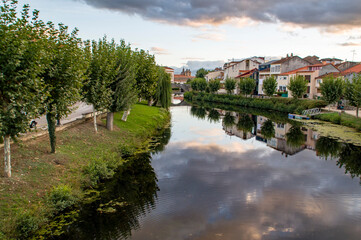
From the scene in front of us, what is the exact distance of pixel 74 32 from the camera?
63.2 feet

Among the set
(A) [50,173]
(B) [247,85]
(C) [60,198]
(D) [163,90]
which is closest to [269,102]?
(B) [247,85]

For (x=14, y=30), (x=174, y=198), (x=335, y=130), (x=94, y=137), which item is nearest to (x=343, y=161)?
(x=335, y=130)

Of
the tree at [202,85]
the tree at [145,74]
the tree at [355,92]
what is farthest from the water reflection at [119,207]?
the tree at [202,85]

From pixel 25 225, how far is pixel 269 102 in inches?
2521

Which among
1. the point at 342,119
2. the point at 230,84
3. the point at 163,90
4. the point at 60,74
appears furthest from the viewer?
the point at 230,84

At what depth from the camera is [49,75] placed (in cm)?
1670

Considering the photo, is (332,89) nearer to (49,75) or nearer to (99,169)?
(99,169)

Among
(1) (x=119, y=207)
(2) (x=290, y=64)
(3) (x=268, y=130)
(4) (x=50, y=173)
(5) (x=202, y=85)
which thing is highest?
(2) (x=290, y=64)

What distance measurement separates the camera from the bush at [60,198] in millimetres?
13750

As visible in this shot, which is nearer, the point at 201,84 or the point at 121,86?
the point at 121,86

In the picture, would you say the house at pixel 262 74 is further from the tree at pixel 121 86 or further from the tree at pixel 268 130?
the tree at pixel 121 86

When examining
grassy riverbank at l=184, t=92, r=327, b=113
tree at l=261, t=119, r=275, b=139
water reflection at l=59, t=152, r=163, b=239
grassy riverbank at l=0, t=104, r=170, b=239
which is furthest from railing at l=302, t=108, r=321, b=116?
water reflection at l=59, t=152, r=163, b=239

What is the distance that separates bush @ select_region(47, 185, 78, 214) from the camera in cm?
1375

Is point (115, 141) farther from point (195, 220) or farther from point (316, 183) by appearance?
point (316, 183)
